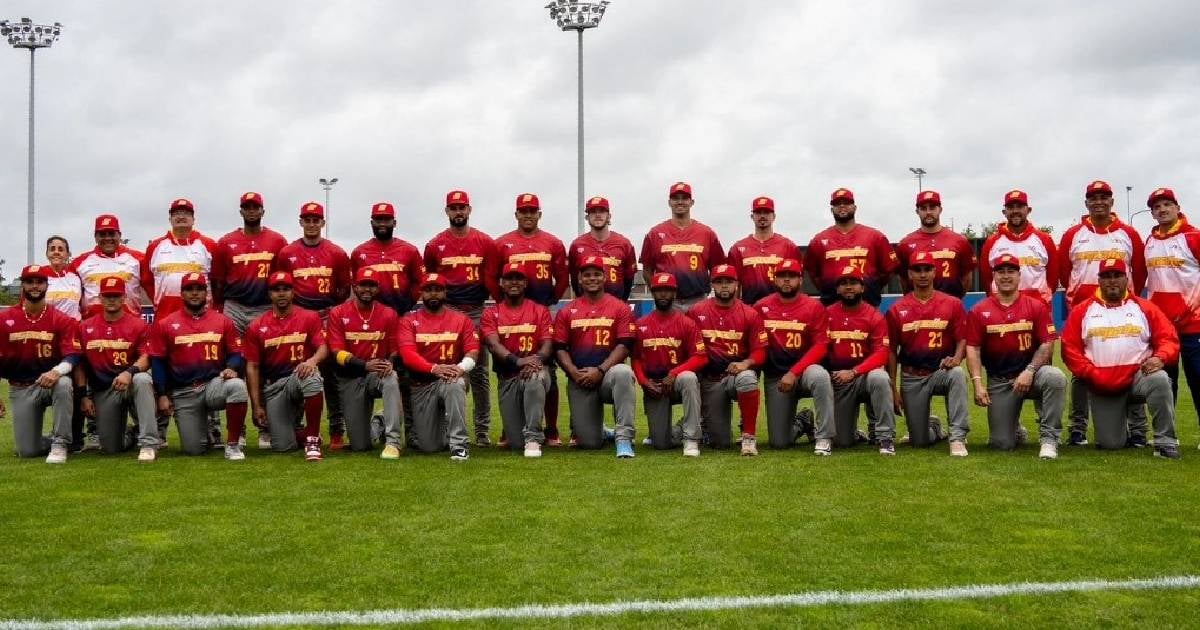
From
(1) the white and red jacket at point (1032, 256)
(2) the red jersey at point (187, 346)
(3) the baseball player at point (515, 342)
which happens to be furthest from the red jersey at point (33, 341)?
(1) the white and red jacket at point (1032, 256)

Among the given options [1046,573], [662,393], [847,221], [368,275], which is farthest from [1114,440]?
[368,275]

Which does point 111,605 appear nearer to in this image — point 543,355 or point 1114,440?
point 543,355

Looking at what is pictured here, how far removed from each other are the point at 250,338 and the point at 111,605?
208 inches

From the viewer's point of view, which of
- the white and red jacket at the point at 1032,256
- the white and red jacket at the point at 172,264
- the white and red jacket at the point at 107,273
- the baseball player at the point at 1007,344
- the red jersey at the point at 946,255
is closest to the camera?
the baseball player at the point at 1007,344

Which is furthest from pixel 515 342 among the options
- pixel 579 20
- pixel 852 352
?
pixel 579 20

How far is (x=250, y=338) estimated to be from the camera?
9648mm

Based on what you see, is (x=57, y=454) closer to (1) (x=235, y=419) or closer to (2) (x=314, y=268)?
(1) (x=235, y=419)

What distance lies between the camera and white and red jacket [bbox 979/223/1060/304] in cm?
992

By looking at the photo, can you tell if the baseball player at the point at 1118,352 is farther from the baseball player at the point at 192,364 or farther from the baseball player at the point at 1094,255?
the baseball player at the point at 192,364

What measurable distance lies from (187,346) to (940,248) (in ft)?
22.3

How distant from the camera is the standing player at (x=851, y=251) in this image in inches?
400

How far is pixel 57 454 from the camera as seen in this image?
9.09 metres

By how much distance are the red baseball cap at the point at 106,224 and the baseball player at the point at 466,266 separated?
3111mm

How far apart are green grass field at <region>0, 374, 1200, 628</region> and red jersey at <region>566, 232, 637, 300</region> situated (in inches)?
92.9
